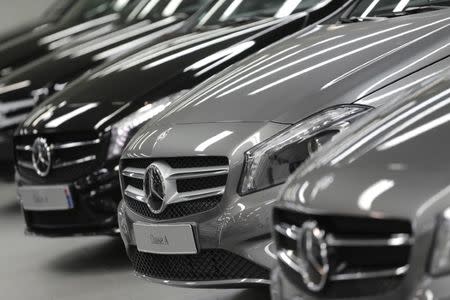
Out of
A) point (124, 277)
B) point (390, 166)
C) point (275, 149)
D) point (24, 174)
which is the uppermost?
point (390, 166)

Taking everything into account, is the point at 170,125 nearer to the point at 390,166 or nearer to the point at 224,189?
the point at 224,189

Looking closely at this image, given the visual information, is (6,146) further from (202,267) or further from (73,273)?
(202,267)

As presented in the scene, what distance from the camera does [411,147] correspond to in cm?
242

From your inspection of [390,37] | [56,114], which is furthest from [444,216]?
[56,114]

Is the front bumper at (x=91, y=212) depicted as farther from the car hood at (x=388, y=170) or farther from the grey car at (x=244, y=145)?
the car hood at (x=388, y=170)

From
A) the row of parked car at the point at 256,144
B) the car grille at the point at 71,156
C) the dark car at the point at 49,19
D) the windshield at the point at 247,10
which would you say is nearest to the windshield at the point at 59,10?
the dark car at the point at 49,19

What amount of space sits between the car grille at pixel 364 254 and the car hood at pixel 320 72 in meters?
1.43

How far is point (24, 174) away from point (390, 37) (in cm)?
229

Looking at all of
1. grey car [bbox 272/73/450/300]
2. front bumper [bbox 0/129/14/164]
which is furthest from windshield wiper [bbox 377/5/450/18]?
front bumper [bbox 0/129/14/164]

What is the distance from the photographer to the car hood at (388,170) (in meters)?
2.22

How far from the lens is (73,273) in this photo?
532 cm

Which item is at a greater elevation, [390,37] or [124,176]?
[390,37]

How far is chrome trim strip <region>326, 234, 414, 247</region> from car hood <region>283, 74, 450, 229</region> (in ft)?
0.16

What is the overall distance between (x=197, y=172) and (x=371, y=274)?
1.62 m
